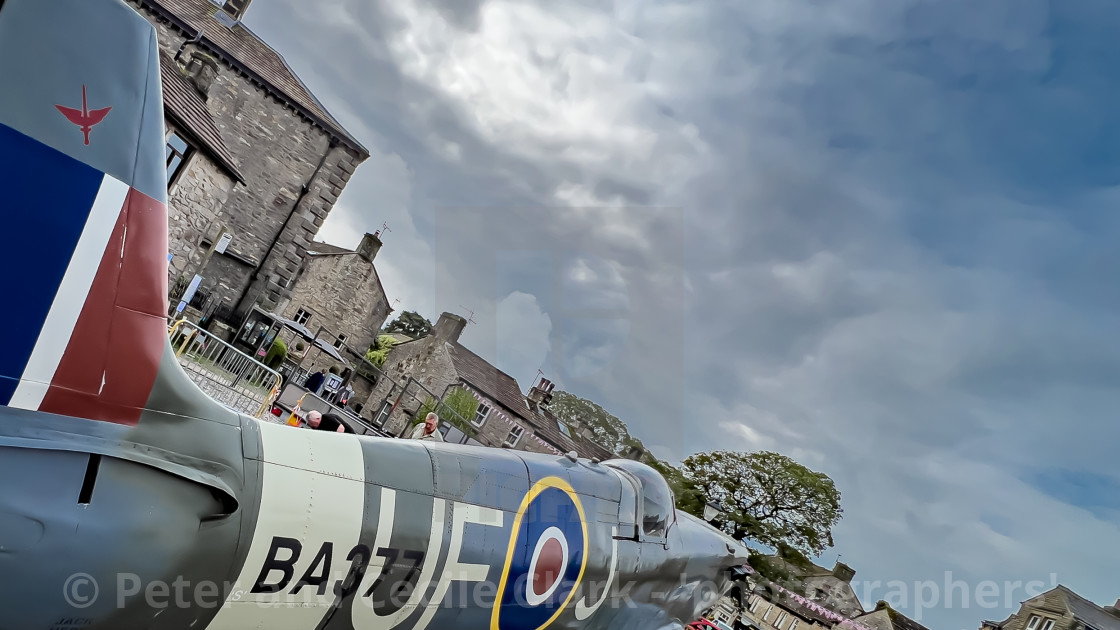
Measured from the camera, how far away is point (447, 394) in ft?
121

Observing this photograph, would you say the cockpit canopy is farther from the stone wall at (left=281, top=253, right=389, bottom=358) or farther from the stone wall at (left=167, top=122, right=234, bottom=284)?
the stone wall at (left=281, top=253, right=389, bottom=358)

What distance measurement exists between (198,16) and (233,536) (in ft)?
86.7

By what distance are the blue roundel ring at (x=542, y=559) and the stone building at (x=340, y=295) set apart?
30.6 metres

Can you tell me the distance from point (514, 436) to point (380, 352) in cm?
1621

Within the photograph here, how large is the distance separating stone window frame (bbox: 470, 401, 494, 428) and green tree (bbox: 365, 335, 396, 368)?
8.42 metres

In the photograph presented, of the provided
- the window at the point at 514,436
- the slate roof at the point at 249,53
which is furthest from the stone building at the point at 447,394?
the slate roof at the point at 249,53

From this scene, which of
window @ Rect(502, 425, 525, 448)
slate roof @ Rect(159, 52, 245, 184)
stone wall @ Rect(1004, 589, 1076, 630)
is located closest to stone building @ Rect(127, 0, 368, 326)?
slate roof @ Rect(159, 52, 245, 184)

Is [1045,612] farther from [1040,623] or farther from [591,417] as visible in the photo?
[591,417]

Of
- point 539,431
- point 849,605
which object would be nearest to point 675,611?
point 539,431

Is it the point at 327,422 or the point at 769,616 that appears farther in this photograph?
the point at 769,616

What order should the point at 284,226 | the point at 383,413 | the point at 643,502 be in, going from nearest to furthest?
the point at 643,502
the point at 284,226
the point at 383,413

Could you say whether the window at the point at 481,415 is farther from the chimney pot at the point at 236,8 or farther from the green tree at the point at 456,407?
the chimney pot at the point at 236,8

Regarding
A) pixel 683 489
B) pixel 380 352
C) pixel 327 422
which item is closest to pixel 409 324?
pixel 380 352

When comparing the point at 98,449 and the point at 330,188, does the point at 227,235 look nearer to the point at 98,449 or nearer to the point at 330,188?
the point at 330,188
